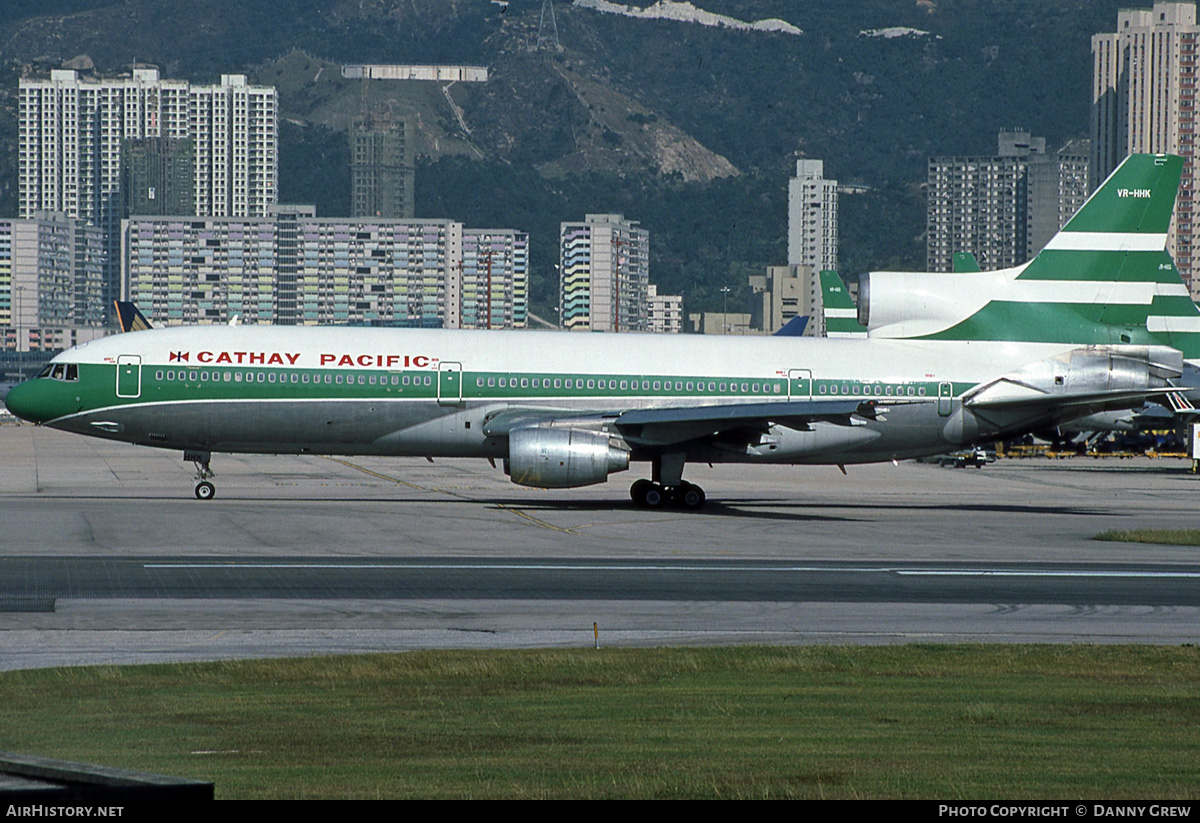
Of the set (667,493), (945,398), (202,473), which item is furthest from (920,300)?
(202,473)

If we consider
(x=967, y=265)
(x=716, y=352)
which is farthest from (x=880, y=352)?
(x=967, y=265)

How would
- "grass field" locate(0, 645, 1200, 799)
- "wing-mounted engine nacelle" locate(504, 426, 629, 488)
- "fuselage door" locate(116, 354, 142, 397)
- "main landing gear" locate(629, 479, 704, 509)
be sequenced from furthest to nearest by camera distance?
"main landing gear" locate(629, 479, 704, 509) < "fuselage door" locate(116, 354, 142, 397) < "wing-mounted engine nacelle" locate(504, 426, 629, 488) < "grass field" locate(0, 645, 1200, 799)

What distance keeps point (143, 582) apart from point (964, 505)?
2730 centimetres

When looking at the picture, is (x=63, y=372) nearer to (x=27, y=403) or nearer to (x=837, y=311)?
(x=27, y=403)

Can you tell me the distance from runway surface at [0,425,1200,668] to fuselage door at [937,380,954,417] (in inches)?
112

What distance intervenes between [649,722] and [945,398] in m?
28.0

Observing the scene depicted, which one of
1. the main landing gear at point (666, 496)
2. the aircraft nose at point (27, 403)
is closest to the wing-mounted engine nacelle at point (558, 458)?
the main landing gear at point (666, 496)

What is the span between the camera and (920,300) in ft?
135

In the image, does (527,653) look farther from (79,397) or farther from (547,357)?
(79,397)

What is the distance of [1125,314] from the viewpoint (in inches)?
1609

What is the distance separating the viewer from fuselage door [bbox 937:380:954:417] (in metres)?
39.5

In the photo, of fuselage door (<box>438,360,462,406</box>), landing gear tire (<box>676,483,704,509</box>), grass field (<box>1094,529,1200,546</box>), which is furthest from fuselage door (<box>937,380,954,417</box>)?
fuselage door (<box>438,360,462,406</box>)

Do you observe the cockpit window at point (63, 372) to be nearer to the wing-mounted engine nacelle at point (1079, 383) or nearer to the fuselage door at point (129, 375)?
the fuselage door at point (129, 375)

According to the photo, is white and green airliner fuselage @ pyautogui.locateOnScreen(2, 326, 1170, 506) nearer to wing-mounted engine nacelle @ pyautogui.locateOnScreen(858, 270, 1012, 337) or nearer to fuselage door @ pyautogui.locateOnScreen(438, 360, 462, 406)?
fuselage door @ pyautogui.locateOnScreen(438, 360, 462, 406)
